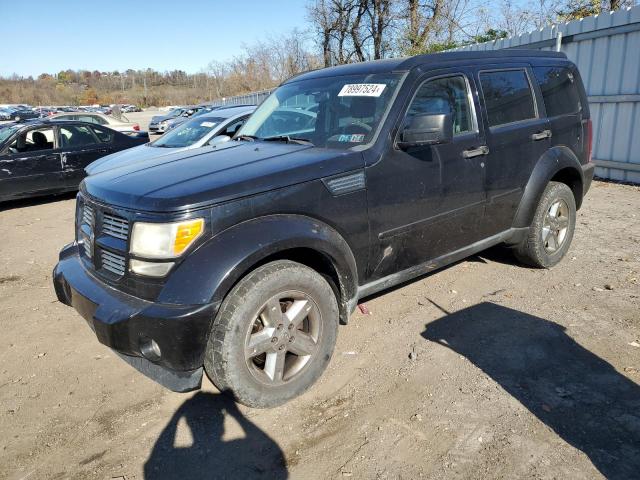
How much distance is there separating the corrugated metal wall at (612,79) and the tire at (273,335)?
7706mm

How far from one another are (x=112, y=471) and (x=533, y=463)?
2111mm

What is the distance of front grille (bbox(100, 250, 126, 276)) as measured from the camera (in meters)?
2.75

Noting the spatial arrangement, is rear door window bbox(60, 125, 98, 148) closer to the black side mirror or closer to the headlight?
the headlight

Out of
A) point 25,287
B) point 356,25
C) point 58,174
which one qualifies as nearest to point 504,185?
point 25,287

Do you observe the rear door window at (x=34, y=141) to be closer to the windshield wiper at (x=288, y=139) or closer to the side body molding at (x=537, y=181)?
the windshield wiper at (x=288, y=139)

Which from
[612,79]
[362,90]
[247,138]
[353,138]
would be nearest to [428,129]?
[353,138]

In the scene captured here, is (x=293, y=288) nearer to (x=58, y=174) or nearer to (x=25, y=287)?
(x=25, y=287)

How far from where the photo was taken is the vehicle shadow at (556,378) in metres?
2.48

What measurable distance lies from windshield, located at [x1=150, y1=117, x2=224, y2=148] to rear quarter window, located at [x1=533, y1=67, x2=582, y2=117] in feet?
17.9

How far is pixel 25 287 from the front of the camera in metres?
5.19

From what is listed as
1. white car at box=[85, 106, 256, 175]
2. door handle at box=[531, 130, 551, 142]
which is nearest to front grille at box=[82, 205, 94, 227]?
door handle at box=[531, 130, 551, 142]

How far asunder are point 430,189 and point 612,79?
22.9 ft

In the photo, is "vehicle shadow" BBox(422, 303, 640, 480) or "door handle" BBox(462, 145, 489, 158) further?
"door handle" BBox(462, 145, 489, 158)

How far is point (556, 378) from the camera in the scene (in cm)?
306
